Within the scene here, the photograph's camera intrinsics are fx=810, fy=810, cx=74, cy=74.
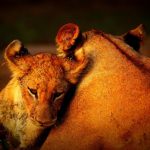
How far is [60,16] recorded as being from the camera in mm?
16328

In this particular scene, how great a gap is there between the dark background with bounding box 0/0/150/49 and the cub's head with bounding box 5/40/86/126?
7.81 meters

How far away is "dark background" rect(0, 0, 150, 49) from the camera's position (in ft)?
47.0

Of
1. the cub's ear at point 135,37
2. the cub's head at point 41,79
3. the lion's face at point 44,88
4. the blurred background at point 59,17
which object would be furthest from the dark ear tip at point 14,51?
the blurred background at point 59,17

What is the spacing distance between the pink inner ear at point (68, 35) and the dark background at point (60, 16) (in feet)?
25.7

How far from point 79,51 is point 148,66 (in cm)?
40

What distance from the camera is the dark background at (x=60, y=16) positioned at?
47.0 feet

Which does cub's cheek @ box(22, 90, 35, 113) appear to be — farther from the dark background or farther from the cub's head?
the dark background

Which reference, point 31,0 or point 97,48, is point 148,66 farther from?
point 31,0

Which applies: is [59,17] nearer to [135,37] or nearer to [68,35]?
[135,37]

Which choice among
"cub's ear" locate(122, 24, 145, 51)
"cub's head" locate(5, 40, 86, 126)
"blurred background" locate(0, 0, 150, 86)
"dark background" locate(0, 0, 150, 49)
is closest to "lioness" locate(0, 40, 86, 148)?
"cub's head" locate(5, 40, 86, 126)

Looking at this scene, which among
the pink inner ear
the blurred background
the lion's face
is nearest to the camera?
the lion's face

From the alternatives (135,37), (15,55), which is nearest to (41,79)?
(15,55)

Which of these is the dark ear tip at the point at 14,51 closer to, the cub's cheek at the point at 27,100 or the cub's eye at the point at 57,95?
the cub's cheek at the point at 27,100

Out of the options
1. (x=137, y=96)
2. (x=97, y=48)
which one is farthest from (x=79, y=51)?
(x=137, y=96)
